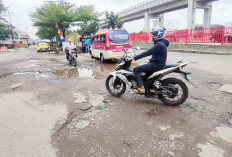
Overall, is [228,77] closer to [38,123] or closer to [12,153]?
[38,123]

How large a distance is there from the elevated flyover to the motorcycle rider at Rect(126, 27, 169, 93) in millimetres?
27096

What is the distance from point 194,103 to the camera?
3889 millimetres

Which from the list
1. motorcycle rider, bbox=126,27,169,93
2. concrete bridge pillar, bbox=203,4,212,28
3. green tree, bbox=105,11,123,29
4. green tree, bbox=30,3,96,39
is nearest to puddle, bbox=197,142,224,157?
motorcycle rider, bbox=126,27,169,93

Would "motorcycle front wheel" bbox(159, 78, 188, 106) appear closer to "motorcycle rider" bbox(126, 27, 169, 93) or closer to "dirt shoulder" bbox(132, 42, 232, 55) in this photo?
"motorcycle rider" bbox(126, 27, 169, 93)

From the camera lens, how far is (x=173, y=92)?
3.67 metres

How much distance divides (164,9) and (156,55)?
31545 millimetres

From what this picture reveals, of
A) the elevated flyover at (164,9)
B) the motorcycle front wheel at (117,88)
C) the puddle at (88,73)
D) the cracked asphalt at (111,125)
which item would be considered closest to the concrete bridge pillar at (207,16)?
the elevated flyover at (164,9)

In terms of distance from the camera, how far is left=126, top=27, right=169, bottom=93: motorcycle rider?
3479mm

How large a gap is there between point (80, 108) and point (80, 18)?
2639 centimetres

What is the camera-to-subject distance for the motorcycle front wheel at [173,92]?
3.57 m

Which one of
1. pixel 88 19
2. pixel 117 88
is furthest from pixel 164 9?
pixel 117 88

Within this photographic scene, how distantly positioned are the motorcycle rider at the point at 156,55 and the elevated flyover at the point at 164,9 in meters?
27.1

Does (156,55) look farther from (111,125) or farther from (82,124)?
(82,124)

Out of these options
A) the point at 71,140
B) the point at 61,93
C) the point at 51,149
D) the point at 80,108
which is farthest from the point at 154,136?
the point at 61,93
